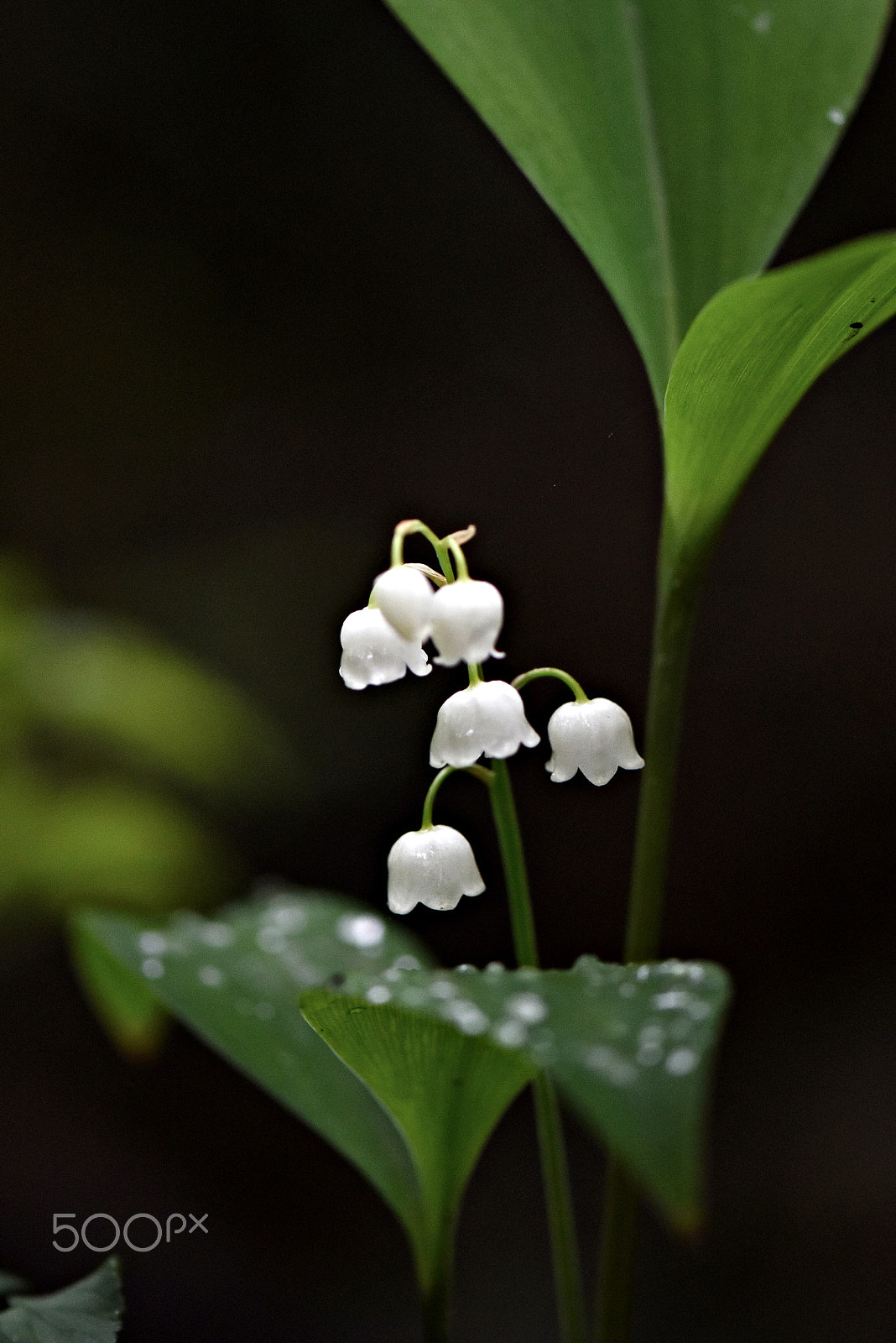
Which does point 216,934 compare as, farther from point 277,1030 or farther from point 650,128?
point 650,128

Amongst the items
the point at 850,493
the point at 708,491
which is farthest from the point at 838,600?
the point at 708,491

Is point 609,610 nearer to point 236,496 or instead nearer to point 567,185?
point 236,496

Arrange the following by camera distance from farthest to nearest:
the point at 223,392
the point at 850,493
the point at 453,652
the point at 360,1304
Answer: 1. the point at 223,392
2. the point at 850,493
3. the point at 360,1304
4. the point at 453,652

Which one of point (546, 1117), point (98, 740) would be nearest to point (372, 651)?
point (546, 1117)

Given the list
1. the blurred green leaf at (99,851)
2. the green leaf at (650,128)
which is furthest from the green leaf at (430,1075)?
the blurred green leaf at (99,851)

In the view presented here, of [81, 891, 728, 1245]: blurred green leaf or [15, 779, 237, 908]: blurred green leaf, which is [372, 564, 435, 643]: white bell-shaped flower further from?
[15, 779, 237, 908]: blurred green leaf

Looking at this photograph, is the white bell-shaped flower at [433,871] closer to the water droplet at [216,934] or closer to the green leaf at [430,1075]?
the green leaf at [430,1075]

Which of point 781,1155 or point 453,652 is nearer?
point 453,652
